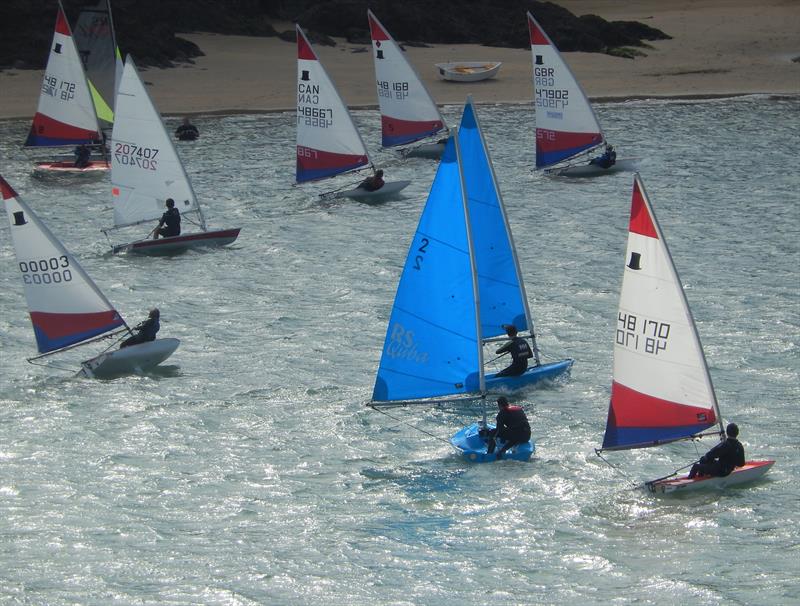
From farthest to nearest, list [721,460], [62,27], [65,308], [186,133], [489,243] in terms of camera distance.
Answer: [186,133]
[62,27]
[65,308]
[489,243]
[721,460]

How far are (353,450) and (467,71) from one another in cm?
4558

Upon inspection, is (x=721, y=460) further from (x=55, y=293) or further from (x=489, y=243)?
(x=55, y=293)

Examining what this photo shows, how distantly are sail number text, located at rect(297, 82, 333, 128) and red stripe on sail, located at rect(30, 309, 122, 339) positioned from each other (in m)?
18.8

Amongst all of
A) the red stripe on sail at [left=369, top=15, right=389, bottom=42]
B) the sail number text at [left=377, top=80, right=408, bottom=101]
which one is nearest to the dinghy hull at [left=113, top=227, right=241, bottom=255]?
the sail number text at [left=377, top=80, right=408, bottom=101]

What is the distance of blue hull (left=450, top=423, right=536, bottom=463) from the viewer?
23.7 m

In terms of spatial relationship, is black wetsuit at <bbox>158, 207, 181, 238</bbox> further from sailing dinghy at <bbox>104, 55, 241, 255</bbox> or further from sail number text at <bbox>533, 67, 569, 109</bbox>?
sail number text at <bbox>533, 67, 569, 109</bbox>

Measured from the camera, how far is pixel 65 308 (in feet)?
96.2

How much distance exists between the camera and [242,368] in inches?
1185

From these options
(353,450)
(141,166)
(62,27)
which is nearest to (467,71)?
(62,27)

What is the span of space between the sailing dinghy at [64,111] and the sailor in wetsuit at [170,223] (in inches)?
514

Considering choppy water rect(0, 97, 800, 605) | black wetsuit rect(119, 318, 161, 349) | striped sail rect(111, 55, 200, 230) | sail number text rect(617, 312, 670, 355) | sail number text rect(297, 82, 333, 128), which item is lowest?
choppy water rect(0, 97, 800, 605)

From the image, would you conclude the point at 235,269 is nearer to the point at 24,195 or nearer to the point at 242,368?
the point at 242,368

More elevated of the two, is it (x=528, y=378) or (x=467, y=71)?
(x=467, y=71)

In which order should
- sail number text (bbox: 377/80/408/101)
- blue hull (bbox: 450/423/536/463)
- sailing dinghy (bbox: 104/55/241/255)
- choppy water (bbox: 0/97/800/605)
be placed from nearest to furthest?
1. choppy water (bbox: 0/97/800/605)
2. blue hull (bbox: 450/423/536/463)
3. sailing dinghy (bbox: 104/55/241/255)
4. sail number text (bbox: 377/80/408/101)
